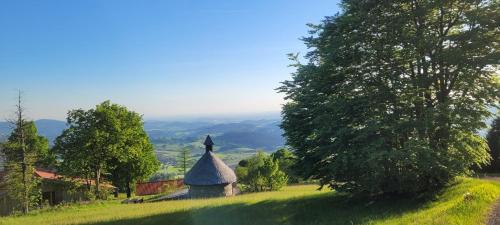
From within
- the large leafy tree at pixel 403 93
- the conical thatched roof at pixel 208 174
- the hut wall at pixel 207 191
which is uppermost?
the large leafy tree at pixel 403 93

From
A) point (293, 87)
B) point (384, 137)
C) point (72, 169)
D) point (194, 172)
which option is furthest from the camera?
point (72, 169)

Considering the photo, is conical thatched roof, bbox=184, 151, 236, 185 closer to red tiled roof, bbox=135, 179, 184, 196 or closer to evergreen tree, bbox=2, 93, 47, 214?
evergreen tree, bbox=2, 93, 47, 214

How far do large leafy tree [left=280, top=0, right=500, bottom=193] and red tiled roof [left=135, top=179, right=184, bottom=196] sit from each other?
61894mm

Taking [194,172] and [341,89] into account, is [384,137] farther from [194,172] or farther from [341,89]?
[194,172]

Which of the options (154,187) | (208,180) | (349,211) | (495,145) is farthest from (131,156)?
(349,211)

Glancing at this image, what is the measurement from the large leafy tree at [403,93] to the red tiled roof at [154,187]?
61.9 meters

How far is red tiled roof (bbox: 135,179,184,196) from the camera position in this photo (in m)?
79.7

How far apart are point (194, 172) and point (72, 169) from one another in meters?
18.9

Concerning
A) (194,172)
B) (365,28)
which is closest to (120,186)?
(194,172)

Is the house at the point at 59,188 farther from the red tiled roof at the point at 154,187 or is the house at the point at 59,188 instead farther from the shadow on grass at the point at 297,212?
the shadow on grass at the point at 297,212

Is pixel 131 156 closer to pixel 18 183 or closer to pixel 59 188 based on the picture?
pixel 59 188

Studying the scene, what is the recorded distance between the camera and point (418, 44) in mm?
18578

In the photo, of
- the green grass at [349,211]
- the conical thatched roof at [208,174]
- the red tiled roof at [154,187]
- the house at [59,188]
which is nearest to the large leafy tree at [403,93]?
the green grass at [349,211]

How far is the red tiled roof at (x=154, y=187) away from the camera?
79688 millimetres
